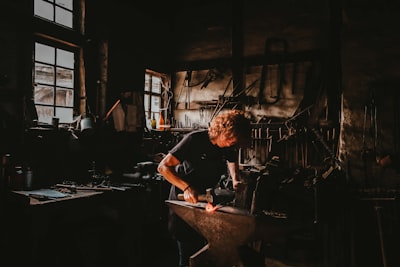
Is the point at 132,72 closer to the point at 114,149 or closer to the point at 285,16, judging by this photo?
the point at 114,149

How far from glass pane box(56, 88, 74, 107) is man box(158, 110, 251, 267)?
A: 2197 millimetres

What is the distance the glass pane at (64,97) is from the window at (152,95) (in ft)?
5.19

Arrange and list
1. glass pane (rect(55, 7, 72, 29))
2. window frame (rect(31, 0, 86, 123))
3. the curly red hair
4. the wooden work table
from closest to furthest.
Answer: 1. the curly red hair
2. the wooden work table
3. window frame (rect(31, 0, 86, 123))
4. glass pane (rect(55, 7, 72, 29))

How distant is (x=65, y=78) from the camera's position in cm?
429

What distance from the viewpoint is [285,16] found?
5344 mm

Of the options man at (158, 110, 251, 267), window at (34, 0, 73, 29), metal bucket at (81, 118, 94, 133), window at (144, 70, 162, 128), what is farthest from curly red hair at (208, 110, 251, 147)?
window at (144, 70, 162, 128)

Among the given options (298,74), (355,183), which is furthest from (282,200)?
(298,74)

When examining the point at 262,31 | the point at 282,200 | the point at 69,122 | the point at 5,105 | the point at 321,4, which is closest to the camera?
the point at 5,105

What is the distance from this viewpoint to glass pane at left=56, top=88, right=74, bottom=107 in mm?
4184

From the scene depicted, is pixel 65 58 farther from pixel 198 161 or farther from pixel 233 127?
pixel 233 127

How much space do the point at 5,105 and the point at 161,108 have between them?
9.84 feet

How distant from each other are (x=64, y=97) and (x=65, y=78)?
26cm

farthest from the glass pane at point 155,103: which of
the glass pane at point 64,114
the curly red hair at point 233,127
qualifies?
the curly red hair at point 233,127

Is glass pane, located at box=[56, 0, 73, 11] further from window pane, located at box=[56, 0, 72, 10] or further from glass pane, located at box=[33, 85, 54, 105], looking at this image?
glass pane, located at box=[33, 85, 54, 105]
